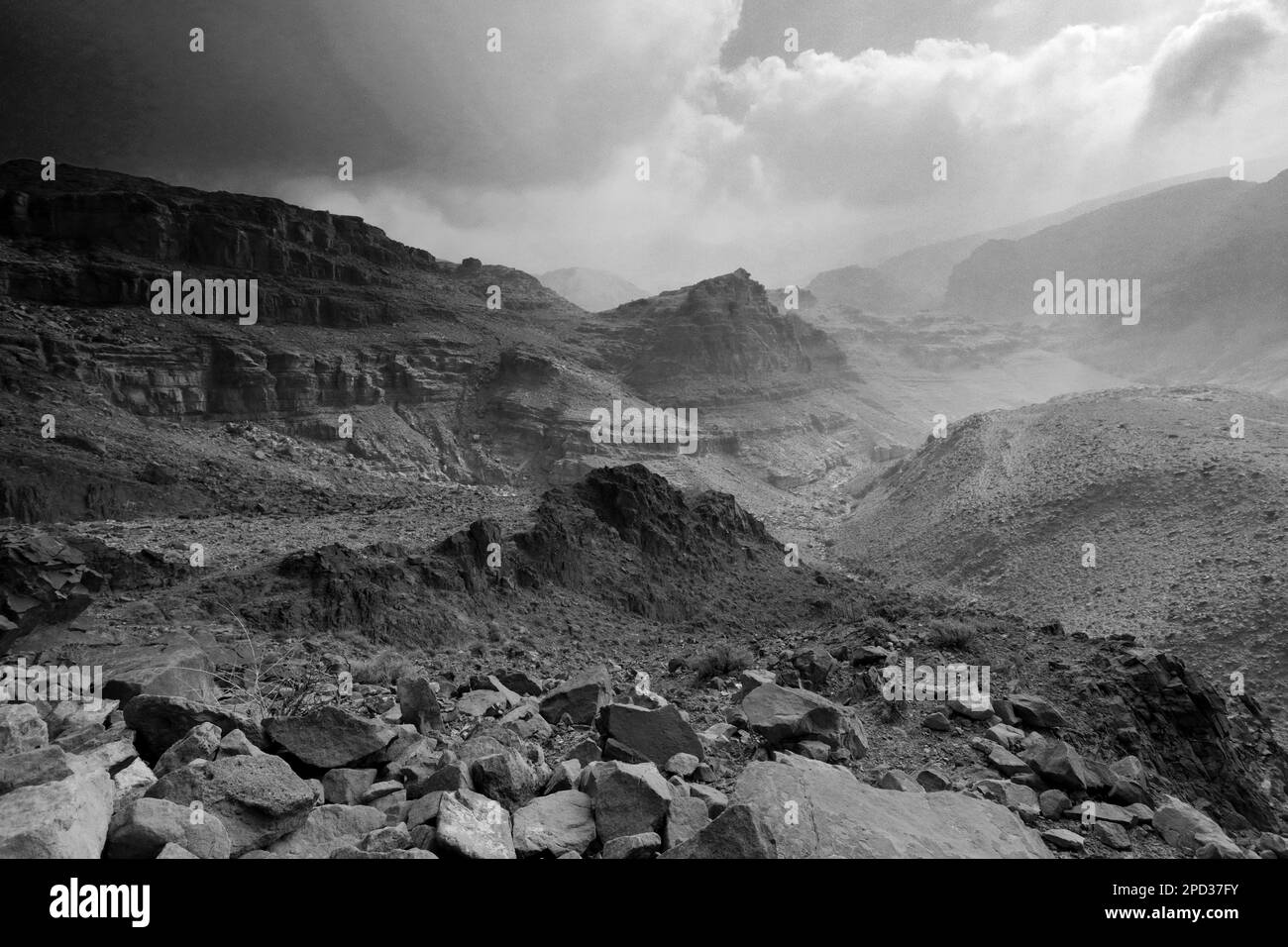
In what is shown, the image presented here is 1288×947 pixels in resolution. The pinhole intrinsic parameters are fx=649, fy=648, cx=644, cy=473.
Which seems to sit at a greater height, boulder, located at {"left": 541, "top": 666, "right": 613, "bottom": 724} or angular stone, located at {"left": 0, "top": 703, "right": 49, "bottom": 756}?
angular stone, located at {"left": 0, "top": 703, "right": 49, "bottom": 756}

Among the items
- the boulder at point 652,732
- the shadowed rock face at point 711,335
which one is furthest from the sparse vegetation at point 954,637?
the shadowed rock face at point 711,335

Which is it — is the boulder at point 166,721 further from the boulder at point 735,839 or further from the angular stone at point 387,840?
the boulder at point 735,839

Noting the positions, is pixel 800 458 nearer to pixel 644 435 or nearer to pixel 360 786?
pixel 644 435

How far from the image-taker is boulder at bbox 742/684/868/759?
5465 mm

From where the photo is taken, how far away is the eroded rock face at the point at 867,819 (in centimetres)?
346

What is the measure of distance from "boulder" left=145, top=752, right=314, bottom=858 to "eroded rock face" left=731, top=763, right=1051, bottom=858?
7.66 feet

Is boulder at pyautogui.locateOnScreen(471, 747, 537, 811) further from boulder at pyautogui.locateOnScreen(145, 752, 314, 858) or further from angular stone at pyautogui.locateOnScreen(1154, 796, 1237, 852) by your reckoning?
angular stone at pyautogui.locateOnScreen(1154, 796, 1237, 852)

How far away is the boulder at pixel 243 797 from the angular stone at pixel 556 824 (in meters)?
1.12

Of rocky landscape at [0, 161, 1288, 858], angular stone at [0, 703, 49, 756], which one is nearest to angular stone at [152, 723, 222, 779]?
rocky landscape at [0, 161, 1288, 858]

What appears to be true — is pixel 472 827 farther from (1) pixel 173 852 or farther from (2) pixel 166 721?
(2) pixel 166 721

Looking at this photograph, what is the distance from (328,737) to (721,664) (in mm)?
5549
